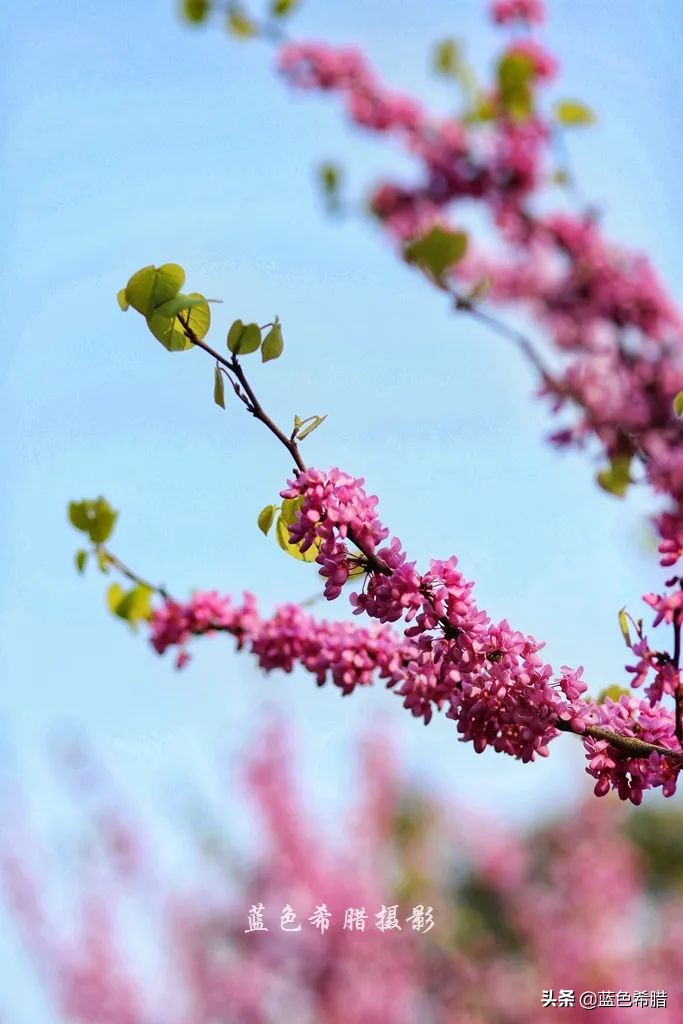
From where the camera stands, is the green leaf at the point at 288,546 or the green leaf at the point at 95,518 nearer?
the green leaf at the point at 288,546

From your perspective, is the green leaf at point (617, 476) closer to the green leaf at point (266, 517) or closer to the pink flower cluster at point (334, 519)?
the pink flower cluster at point (334, 519)

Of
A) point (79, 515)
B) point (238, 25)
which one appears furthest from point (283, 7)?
point (79, 515)

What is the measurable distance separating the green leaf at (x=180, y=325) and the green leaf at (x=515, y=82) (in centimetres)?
125

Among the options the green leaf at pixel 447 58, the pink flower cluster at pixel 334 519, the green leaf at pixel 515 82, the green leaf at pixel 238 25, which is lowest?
the pink flower cluster at pixel 334 519

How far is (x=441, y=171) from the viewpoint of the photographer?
373 centimetres

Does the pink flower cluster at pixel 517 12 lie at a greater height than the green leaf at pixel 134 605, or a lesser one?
greater

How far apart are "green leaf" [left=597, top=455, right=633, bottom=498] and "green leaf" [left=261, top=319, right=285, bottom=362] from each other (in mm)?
572

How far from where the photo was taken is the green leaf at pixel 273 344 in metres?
1.76

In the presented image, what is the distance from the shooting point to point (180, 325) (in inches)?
67.7

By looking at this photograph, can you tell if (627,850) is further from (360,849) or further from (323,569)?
(323,569)

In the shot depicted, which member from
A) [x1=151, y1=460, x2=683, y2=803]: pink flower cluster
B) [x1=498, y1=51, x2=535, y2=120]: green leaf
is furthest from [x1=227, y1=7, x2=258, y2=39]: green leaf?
[x1=151, y1=460, x2=683, y2=803]: pink flower cluster

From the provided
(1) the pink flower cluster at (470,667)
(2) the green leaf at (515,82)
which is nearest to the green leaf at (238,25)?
(2) the green leaf at (515,82)

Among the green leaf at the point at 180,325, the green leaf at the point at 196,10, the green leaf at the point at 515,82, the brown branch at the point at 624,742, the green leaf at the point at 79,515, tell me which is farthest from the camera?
the green leaf at the point at 196,10

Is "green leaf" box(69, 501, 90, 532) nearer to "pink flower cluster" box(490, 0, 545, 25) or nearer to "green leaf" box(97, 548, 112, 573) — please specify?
"green leaf" box(97, 548, 112, 573)
